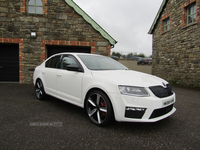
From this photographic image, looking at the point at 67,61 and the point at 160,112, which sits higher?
the point at 67,61

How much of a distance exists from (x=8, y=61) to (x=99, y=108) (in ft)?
26.8

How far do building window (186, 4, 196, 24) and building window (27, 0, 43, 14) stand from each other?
914 cm

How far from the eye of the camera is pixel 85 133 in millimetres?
2576

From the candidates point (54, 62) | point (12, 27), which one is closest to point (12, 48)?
point (12, 27)

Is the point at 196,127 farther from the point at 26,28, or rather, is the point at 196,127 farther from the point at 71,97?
the point at 26,28

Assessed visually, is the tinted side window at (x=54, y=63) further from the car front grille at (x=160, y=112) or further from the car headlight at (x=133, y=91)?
the car front grille at (x=160, y=112)

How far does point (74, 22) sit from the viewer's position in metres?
8.55

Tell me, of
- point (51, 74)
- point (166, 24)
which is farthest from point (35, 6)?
point (166, 24)

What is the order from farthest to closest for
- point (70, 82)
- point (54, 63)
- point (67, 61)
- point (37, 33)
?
point (37, 33) → point (54, 63) → point (67, 61) → point (70, 82)

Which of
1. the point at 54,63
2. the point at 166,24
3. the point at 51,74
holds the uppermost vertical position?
the point at 166,24

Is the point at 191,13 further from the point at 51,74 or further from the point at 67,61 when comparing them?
the point at 51,74

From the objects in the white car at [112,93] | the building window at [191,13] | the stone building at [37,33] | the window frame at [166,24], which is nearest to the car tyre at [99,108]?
the white car at [112,93]

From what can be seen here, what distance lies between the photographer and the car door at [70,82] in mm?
3254

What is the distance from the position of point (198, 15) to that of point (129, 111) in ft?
27.8
